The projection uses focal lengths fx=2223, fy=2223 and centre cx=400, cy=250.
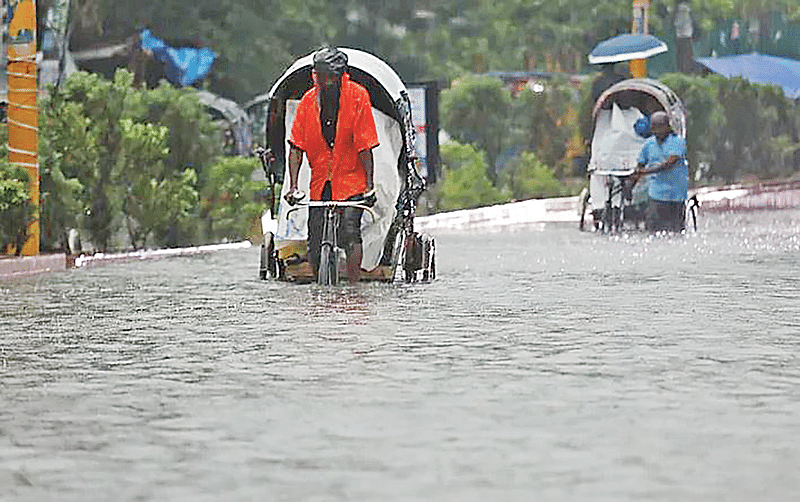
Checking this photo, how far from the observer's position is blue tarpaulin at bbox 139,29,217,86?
44719mm

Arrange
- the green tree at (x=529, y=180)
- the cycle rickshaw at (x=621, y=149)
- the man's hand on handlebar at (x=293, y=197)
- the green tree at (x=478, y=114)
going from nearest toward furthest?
the man's hand on handlebar at (x=293, y=197)
the cycle rickshaw at (x=621, y=149)
the green tree at (x=529, y=180)
the green tree at (x=478, y=114)

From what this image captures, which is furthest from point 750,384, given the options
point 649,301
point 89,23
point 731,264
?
point 89,23

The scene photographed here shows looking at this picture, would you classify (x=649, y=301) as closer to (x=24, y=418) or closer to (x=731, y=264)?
(x=731, y=264)

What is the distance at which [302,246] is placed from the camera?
19.5 m

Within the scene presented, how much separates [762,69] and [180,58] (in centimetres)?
2378

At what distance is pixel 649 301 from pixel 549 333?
2960 mm

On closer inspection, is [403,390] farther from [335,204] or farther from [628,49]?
[628,49]

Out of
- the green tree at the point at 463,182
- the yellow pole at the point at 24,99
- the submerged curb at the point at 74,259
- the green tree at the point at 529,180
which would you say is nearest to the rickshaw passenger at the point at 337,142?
the submerged curb at the point at 74,259

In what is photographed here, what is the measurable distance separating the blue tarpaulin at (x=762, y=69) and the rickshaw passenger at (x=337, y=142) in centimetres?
4316

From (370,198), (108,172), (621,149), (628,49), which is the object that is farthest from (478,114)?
(370,198)

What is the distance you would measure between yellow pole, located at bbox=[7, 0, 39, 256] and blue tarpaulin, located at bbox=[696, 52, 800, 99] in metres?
40.0

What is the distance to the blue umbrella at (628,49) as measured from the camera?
42.5 m

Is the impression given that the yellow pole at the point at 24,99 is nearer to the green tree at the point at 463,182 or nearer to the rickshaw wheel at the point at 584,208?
the rickshaw wheel at the point at 584,208

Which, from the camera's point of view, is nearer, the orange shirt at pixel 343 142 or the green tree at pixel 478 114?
the orange shirt at pixel 343 142
